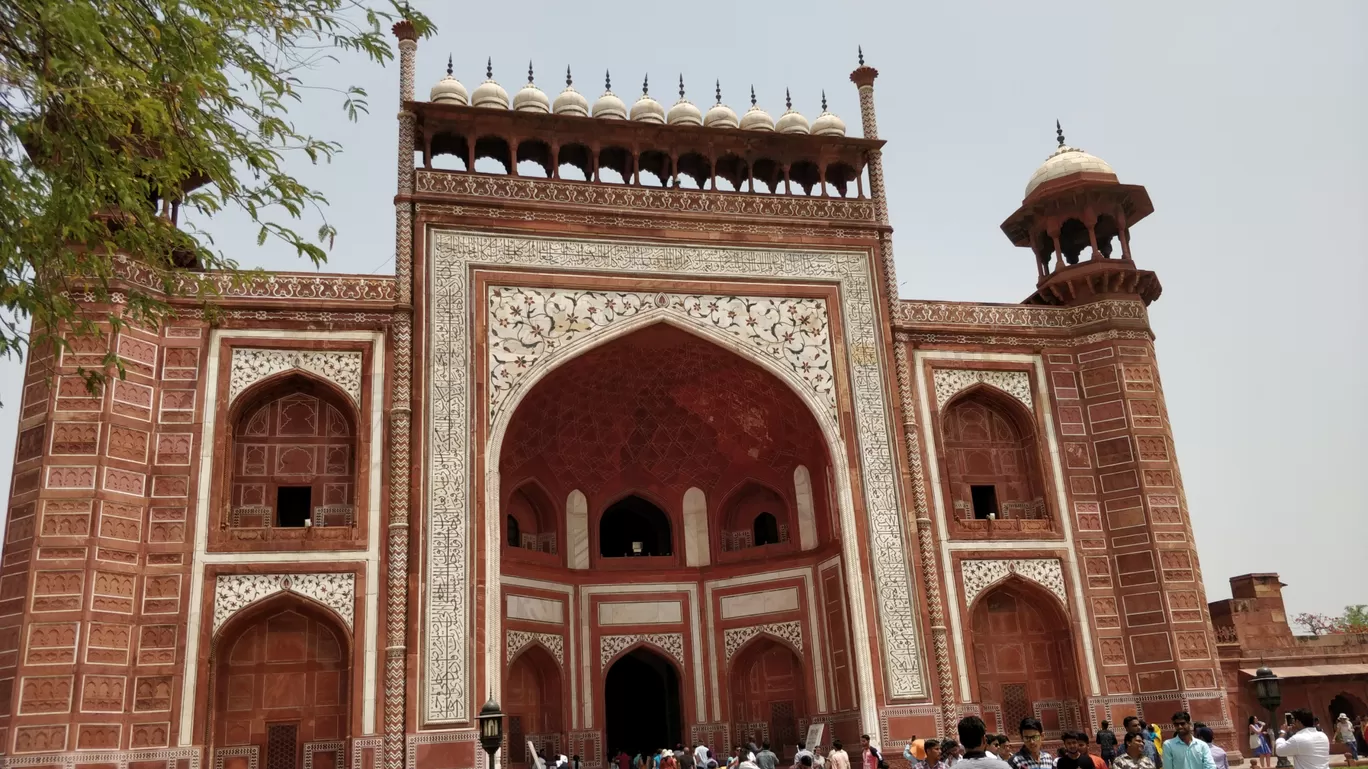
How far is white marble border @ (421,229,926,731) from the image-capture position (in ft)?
41.4

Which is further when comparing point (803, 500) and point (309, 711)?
point (803, 500)

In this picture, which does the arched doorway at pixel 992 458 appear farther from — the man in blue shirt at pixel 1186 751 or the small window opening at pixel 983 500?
the man in blue shirt at pixel 1186 751

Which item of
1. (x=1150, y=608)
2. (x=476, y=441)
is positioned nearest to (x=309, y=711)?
(x=476, y=441)

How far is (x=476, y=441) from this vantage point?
13445 millimetres

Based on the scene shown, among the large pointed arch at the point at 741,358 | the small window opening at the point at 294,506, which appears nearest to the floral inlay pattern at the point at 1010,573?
the large pointed arch at the point at 741,358

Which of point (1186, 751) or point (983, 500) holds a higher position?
point (983, 500)

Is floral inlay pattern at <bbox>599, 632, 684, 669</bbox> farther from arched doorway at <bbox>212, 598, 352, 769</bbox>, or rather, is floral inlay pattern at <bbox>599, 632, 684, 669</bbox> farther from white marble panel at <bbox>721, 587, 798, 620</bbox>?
arched doorway at <bbox>212, 598, 352, 769</bbox>

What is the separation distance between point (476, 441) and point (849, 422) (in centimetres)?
484

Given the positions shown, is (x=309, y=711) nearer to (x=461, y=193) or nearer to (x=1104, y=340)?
(x=461, y=193)

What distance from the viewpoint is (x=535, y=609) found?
15.1 meters

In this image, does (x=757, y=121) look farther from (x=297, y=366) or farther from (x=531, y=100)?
(x=297, y=366)

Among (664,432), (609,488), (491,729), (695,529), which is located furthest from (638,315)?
(491,729)

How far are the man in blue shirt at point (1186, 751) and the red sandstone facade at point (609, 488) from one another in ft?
25.7

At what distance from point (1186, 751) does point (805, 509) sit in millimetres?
10249
